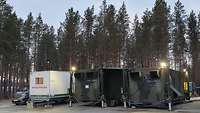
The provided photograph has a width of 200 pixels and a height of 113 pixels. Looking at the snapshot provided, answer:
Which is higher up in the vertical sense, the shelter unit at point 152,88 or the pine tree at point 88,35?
the pine tree at point 88,35

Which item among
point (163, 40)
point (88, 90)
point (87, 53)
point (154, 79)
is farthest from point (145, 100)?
point (87, 53)

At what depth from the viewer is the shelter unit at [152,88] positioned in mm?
22962

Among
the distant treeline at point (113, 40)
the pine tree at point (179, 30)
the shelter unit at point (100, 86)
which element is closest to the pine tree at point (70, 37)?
the distant treeline at point (113, 40)

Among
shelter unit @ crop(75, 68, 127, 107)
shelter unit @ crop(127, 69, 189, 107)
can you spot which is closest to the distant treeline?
shelter unit @ crop(75, 68, 127, 107)

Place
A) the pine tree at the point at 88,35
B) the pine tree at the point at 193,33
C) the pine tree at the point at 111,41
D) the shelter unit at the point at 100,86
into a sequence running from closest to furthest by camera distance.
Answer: the shelter unit at the point at 100,86 < the pine tree at the point at 111,41 < the pine tree at the point at 88,35 < the pine tree at the point at 193,33

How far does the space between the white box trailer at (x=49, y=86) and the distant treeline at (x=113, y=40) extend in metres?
18.3

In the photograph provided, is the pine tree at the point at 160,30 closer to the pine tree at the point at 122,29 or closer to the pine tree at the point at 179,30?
the pine tree at the point at 179,30

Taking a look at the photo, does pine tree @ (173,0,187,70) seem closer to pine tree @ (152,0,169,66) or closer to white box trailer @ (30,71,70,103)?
pine tree @ (152,0,169,66)

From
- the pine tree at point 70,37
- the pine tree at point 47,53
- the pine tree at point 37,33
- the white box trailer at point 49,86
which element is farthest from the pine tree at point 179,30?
the white box trailer at point 49,86

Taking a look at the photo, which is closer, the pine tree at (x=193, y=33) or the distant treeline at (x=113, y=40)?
the distant treeline at (x=113, y=40)

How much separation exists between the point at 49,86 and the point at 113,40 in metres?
24.5

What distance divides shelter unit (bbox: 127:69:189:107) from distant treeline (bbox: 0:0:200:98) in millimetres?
25784

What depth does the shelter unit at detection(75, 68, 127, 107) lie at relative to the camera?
26.2 m

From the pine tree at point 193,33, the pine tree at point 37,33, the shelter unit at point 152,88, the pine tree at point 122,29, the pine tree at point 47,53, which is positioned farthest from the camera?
the pine tree at point 37,33
